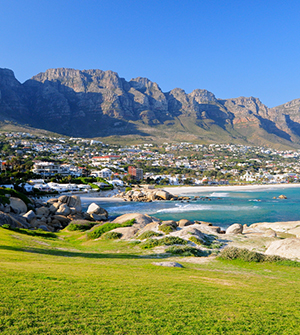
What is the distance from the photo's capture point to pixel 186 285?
30.8ft

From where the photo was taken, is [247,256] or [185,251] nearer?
[247,256]

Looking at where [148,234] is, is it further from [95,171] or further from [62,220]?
[95,171]

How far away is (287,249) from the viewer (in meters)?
16.8

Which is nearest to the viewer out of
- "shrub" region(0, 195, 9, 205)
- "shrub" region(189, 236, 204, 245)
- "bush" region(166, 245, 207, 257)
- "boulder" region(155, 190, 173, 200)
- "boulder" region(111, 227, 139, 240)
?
"bush" region(166, 245, 207, 257)

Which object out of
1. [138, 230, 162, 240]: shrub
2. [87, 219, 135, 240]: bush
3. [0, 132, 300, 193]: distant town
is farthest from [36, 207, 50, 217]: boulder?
[0, 132, 300, 193]: distant town

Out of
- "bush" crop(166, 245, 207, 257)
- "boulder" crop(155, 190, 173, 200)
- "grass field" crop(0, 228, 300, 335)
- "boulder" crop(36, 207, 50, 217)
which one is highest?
"grass field" crop(0, 228, 300, 335)

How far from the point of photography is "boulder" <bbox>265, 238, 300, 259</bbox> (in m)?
16.2

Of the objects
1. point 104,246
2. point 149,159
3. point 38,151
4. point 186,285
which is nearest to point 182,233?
point 104,246

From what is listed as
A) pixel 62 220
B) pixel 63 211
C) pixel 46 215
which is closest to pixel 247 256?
pixel 62 220

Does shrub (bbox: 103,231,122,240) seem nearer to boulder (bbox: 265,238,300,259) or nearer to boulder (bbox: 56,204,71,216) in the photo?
boulder (bbox: 265,238,300,259)

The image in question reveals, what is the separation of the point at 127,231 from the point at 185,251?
807 centimetres

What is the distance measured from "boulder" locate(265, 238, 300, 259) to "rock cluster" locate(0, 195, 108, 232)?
2403 cm

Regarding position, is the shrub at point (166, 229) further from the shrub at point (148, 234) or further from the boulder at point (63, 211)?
the boulder at point (63, 211)

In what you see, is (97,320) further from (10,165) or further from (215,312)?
(10,165)
